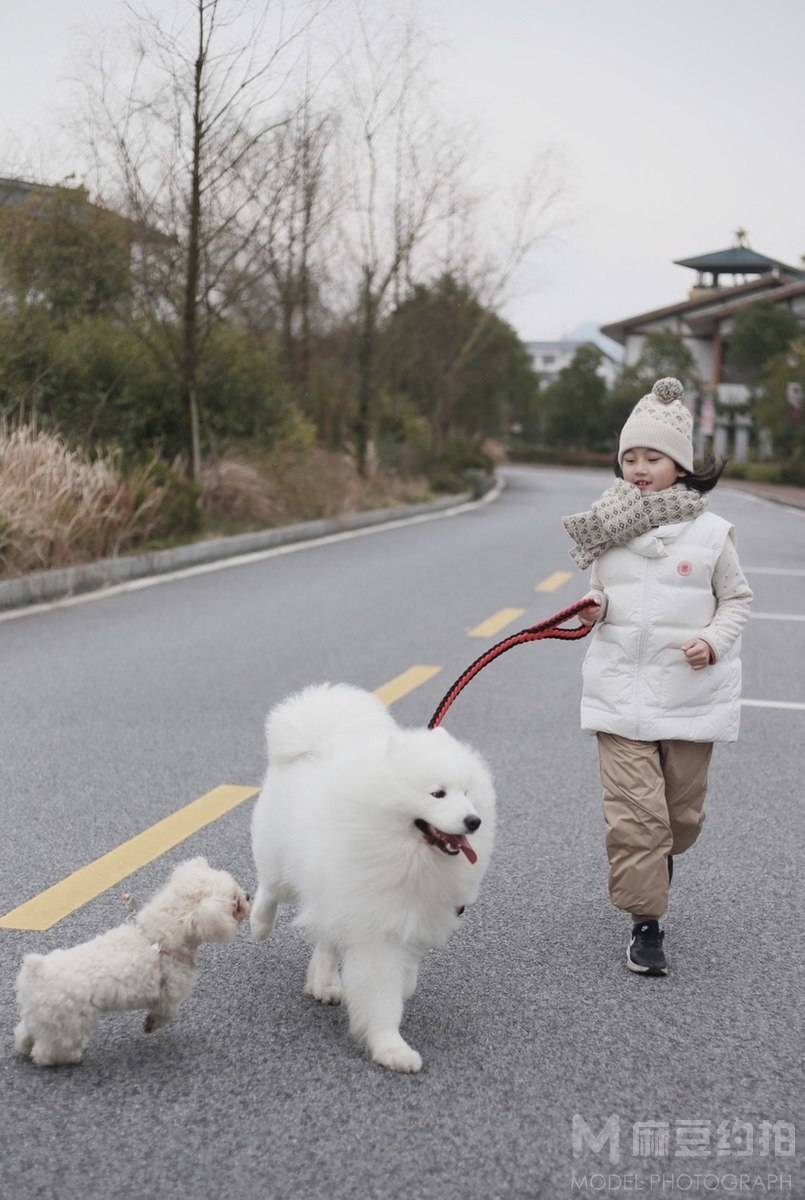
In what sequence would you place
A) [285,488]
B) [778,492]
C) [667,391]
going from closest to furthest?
[667,391] < [285,488] < [778,492]

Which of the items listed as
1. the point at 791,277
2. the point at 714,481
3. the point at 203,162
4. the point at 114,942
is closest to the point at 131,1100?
the point at 114,942

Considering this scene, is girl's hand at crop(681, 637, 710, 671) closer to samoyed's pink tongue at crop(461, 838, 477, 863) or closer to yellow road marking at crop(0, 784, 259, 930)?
samoyed's pink tongue at crop(461, 838, 477, 863)

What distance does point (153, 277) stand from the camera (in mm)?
17797

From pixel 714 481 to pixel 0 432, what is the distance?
10471mm

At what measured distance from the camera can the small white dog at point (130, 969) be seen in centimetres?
308

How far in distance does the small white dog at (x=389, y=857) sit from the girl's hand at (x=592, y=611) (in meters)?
0.87

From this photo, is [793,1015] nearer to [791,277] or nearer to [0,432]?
[0,432]

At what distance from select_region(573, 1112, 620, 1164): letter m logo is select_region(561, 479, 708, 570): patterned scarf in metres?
1.54

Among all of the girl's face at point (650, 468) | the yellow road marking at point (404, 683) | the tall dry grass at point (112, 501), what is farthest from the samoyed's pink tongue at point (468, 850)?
the tall dry grass at point (112, 501)

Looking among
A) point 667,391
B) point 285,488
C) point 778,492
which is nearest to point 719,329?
point 778,492

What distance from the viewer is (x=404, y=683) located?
8.12m

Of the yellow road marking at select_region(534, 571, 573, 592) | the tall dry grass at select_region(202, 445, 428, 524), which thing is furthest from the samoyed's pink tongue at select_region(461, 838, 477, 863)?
the tall dry grass at select_region(202, 445, 428, 524)

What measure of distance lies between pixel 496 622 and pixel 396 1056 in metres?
7.70

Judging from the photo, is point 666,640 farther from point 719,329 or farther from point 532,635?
point 719,329
